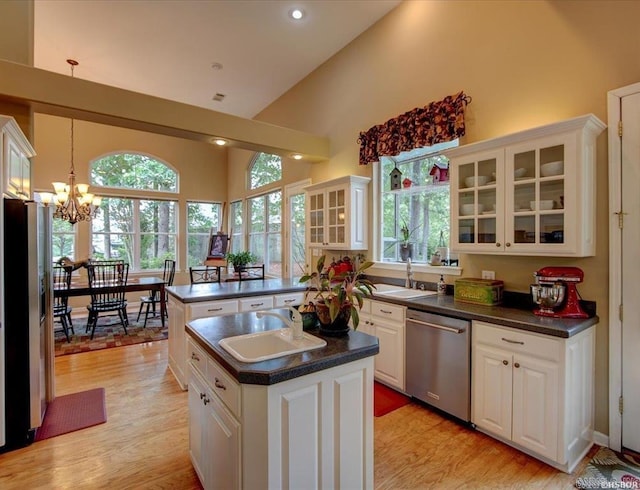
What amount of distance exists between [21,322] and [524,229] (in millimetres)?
3678

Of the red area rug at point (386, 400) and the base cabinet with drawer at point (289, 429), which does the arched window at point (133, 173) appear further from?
the base cabinet with drawer at point (289, 429)

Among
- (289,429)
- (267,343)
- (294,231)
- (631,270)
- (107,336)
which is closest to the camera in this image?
(289,429)

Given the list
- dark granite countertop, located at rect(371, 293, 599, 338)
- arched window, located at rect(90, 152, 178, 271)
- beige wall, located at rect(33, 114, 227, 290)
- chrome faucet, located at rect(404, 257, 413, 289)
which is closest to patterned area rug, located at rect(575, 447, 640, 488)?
dark granite countertop, located at rect(371, 293, 599, 338)

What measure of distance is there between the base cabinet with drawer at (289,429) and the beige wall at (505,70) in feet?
6.23

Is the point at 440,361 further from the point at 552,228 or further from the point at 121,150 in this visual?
the point at 121,150

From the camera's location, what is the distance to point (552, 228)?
239 cm

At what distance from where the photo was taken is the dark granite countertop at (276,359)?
4.43 ft

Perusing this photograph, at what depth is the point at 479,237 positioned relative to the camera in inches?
110

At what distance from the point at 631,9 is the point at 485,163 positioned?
125cm

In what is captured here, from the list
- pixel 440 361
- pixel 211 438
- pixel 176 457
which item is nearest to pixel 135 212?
pixel 176 457

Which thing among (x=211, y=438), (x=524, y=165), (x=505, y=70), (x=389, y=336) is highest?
(x=505, y=70)

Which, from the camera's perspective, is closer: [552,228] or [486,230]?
[552,228]

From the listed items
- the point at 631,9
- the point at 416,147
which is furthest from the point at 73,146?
the point at 631,9

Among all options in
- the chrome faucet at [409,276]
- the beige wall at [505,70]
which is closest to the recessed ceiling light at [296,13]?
the beige wall at [505,70]
